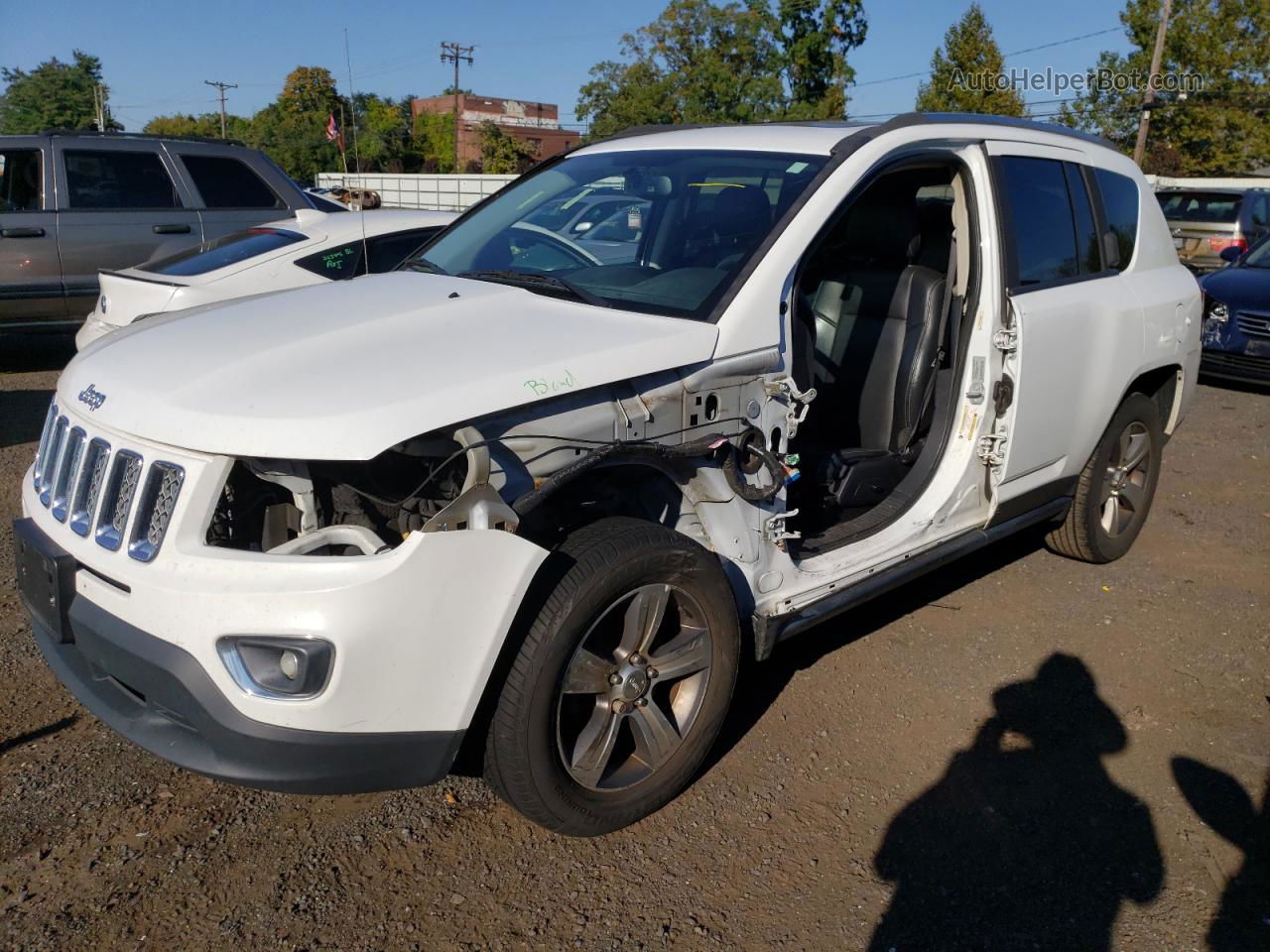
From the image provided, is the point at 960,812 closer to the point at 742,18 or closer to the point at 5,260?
the point at 5,260

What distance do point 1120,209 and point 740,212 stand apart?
2402 millimetres

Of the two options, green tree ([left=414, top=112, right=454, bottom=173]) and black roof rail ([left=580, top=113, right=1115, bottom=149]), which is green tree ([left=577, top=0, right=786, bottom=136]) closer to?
green tree ([left=414, top=112, right=454, bottom=173])

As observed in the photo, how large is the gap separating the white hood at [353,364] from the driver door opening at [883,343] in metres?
1.13

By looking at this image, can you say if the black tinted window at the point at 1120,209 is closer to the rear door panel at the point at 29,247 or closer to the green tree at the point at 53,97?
the rear door panel at the point at 29,247

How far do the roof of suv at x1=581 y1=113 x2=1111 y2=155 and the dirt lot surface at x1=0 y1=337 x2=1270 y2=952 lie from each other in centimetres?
195

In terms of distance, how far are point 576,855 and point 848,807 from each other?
0.86 metres

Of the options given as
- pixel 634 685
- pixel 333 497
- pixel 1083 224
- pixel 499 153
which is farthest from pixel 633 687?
pixel 499 153

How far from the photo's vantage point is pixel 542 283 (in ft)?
10.9

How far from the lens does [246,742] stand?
91.0 inches

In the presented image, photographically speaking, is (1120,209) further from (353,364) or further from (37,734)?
(37,734)

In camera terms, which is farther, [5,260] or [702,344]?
[5,260]

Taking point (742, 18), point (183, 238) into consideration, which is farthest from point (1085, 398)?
point (742, 18)

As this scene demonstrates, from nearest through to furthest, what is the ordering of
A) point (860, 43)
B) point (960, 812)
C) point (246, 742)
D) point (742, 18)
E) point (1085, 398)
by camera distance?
1. point (246, 742)
2. point (960, 812)
3. point (1085, 398)
4. point (860, 43)
5. point (742, 18)

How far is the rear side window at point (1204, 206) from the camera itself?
622 inches
